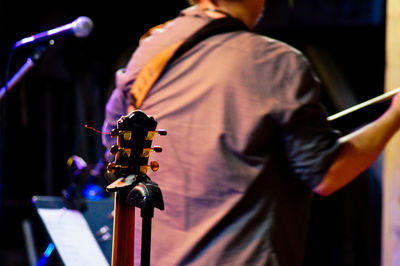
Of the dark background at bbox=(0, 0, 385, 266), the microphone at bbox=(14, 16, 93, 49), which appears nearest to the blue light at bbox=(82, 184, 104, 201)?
the microphone at bbox=(14, 16, 93, 49)

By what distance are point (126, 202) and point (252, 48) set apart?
534 mm

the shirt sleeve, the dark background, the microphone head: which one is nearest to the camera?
the shirt sleeve

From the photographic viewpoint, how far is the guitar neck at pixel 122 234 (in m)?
1.18

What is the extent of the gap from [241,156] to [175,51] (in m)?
0.35

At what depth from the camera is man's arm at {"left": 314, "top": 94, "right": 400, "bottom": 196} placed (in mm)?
1390

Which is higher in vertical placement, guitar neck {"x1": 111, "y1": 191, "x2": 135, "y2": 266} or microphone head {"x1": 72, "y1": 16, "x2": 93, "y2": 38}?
microphone head {"x1": 72, "y1": 16, "x2": 93, "y2": 38}

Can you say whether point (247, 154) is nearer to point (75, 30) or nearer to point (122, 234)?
point (122, 234)

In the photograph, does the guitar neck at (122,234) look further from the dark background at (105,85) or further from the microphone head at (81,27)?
the dark background at (105,85)

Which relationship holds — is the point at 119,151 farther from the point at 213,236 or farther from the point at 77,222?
the point at 77,222

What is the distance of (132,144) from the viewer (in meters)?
1.16

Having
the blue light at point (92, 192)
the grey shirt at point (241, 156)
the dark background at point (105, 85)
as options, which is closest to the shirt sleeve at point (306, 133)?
the grey shirt at point (241, 156)

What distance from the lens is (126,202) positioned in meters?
1.15

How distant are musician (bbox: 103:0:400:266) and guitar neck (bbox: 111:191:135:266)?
246mm

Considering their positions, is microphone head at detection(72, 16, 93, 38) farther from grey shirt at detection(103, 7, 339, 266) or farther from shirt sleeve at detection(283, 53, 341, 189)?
shirt sleeve at detection(283, 53, 341, 189)
